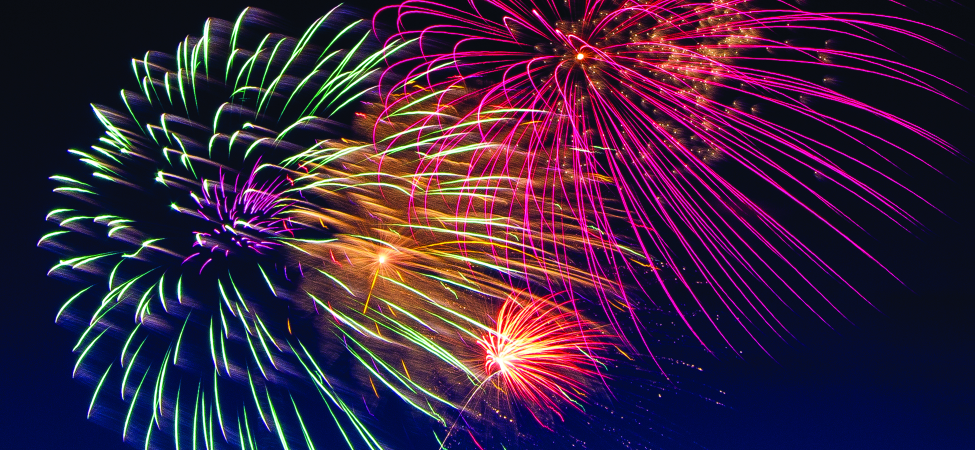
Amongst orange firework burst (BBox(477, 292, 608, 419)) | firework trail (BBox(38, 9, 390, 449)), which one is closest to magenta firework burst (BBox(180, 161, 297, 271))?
firework trail (BBox(38, 9, 390, 449))

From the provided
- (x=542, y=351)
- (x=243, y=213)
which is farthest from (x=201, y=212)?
(x=542, y=351)

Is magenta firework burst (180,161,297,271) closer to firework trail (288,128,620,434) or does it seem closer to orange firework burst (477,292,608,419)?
firework trail (288,128,620,434)

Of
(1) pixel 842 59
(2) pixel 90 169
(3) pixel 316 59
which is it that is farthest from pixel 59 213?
(1) pixel 842 59

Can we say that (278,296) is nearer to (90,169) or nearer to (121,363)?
(121,363)

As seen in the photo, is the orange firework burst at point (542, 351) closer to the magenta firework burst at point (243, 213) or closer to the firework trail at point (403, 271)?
Answer: the firework trail at point (403, 271)

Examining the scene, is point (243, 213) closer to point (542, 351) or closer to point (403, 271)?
point (403, 271)

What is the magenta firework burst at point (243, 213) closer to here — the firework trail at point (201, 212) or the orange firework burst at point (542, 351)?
the firework trail at point (201, 212)

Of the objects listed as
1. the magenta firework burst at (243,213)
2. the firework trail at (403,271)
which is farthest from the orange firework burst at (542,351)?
the magenta firework burst at (243,213)

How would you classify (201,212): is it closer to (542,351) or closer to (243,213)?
(243,213)

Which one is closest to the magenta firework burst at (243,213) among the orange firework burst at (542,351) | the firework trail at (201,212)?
the firework trail at (201,212)
